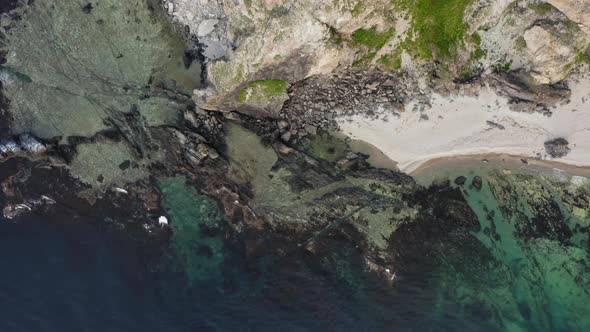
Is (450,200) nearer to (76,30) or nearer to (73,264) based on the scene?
(73,264)

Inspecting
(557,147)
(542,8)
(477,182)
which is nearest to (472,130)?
(477,182)

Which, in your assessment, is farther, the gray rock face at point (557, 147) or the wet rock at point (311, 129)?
the wet rock at point (311, 129)

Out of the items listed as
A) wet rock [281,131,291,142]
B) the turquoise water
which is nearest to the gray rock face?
the turquoise water

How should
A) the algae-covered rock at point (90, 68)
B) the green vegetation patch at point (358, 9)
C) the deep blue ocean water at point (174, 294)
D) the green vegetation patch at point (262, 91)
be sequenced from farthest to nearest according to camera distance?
the algae-covered rock at point (90, 68) < the deep blue ocean water at point (174, 294) < the green vegetation patch at point (262, 91) < the green vegetation patch at point (358, 9)

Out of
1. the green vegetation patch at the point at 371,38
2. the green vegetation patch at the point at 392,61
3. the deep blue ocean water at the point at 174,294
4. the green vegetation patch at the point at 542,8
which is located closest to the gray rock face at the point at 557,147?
the green vegetation patch at the point at 542,8

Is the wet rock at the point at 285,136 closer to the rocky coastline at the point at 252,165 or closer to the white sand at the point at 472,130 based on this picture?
the rocky coastline at the point at 252,165
